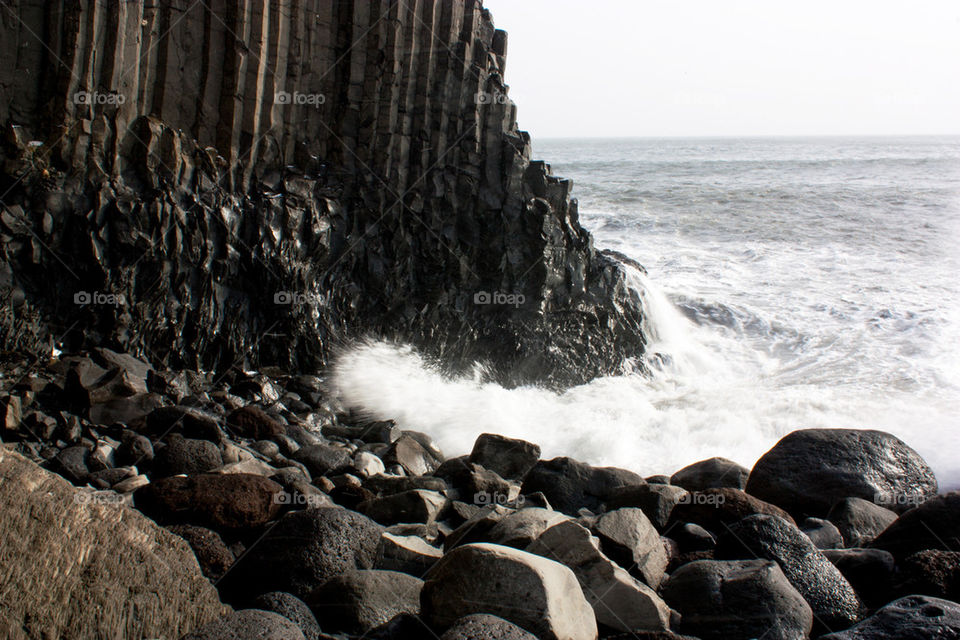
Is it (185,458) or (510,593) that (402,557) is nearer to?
(510,593)

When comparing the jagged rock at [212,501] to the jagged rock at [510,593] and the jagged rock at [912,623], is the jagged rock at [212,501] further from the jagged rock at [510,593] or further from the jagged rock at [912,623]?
the jagged rock at [912,623]

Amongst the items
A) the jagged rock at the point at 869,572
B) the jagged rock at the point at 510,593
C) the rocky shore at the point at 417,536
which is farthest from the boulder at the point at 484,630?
the jagged rock at the point at 869,572

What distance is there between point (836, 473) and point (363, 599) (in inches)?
179

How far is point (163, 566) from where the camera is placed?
3.55 meters

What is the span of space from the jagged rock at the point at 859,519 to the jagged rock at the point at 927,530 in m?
0.29

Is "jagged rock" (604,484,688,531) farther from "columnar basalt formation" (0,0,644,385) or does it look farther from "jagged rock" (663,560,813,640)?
"columnar basalt formation" (0,0,644,385)

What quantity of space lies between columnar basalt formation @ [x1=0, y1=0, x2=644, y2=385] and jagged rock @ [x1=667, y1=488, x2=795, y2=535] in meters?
5.89

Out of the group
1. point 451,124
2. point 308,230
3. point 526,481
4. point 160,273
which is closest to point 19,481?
point 526,481

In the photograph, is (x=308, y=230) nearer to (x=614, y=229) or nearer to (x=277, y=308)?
(x=277, y=308)

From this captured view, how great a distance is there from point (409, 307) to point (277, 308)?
6.10 feet

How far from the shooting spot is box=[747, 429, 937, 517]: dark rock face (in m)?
6.82

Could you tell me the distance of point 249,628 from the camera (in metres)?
3.43

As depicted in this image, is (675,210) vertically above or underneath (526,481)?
above

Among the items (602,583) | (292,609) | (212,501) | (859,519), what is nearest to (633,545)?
(602,583)
